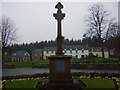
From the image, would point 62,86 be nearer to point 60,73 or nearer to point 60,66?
point 60,73

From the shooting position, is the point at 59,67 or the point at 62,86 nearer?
the point at 62,86

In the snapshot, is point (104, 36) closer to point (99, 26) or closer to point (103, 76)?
point (99, 26)

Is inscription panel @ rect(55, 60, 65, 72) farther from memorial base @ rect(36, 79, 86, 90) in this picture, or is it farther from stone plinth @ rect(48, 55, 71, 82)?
memorial base @ rect(36, 79, 86, 90)

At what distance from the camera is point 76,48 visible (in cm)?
7344

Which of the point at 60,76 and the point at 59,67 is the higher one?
the point at 59,67

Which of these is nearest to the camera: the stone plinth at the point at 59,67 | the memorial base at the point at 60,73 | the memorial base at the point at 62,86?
the memorial base at the point at 62,86

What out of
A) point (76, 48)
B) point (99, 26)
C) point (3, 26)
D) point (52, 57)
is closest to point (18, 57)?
point (76, 48)

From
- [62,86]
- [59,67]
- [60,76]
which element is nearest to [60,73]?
[60,76]

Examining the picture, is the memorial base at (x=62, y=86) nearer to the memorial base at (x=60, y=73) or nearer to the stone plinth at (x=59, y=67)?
the memorial base at (x=60, y=73)

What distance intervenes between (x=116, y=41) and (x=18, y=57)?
4503 cm

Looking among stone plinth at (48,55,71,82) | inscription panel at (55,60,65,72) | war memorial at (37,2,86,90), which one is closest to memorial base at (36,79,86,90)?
war memorial at (37,2,86,90)

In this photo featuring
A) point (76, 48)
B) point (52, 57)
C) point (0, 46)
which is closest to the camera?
point (52, 57)

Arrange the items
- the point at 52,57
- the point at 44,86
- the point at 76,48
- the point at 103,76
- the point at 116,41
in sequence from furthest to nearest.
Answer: the point at 76,48 < the point at 116,41 < the point at 103,76 < the point at 52,57 < the point at 44,86

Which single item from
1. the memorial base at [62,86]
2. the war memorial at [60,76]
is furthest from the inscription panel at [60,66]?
the memorial base at [62,86]
